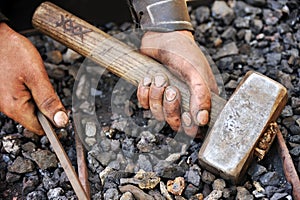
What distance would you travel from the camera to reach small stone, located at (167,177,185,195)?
1.95 metres

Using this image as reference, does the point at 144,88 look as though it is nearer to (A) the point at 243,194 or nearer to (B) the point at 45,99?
(B) the point at 45,99

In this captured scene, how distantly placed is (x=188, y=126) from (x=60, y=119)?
0.50 m

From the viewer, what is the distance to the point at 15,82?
204cm

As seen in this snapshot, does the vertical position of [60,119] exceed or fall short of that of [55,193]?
it exceeds it

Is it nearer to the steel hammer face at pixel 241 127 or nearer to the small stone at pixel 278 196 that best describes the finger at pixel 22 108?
the steel hammer face at pixel 241 127

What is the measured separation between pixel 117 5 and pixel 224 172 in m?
1.19

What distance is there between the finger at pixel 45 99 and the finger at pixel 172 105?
15.4 inches

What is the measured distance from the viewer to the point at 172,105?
198 cm

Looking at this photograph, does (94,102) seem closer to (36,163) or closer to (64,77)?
(64,77)

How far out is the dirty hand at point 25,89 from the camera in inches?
80.0

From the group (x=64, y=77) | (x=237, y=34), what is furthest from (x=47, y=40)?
(x=237, y=34)

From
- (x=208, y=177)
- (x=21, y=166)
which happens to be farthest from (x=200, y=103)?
(x=21, y=166)

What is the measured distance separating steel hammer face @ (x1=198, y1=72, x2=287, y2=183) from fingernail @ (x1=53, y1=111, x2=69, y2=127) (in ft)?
1.77

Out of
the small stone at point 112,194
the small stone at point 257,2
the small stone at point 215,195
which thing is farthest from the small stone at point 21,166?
the small stone at point 257,2
